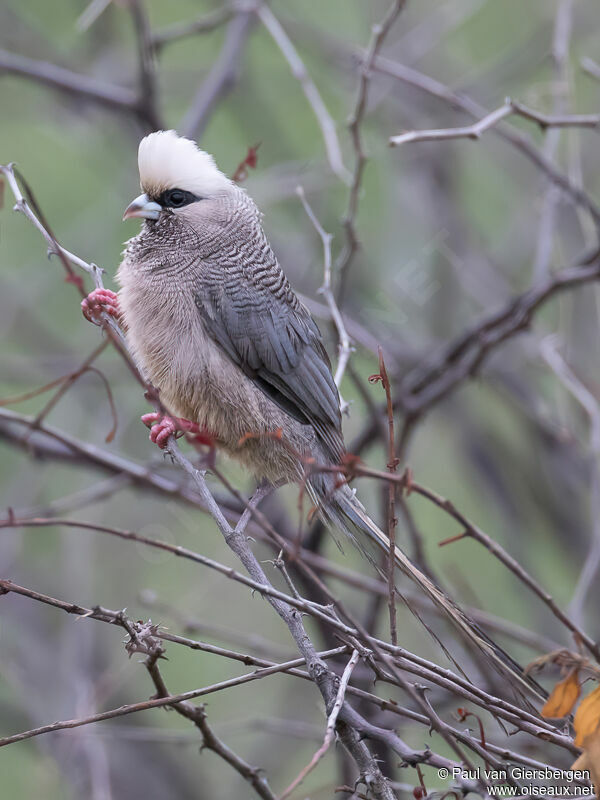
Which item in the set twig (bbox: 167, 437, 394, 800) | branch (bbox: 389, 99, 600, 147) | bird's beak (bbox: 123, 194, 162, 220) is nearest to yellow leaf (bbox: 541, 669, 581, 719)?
twig (bbox: 167, 437, 394, 800)

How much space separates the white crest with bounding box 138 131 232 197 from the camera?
3620mm

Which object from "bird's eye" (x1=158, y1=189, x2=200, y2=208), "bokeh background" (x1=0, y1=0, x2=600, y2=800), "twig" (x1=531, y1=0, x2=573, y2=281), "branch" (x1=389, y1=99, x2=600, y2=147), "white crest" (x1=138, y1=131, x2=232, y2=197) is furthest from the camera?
"bokeh background" (x1=0, y1=0, x2=600, y2=800)

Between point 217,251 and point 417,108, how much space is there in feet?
13.5

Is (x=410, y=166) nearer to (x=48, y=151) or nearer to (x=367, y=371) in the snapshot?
(x=367, y=371)

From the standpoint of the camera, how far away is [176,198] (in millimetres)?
3781

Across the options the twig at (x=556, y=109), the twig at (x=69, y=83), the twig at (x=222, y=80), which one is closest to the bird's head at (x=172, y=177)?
the twig at (x=222, y=80)

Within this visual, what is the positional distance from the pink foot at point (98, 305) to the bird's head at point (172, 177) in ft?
1.10

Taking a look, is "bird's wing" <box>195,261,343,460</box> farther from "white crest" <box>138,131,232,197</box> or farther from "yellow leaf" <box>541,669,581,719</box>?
"yellow leaf" <box>541,669,581,719</box>

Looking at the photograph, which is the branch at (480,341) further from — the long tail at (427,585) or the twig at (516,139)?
the long tail at (427,585)

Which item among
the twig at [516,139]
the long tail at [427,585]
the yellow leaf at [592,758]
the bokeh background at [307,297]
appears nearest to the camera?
→ the yellow leaf at [592,758]

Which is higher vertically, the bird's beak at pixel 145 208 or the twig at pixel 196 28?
the twig at pixel 196 28

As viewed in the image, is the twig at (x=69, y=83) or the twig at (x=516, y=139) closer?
the twig at (x=516, y=139)

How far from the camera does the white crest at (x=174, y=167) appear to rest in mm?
3620

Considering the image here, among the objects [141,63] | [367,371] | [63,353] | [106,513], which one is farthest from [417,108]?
[106,513]
